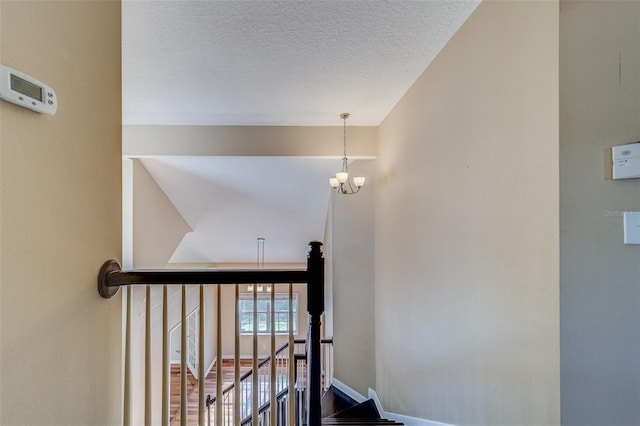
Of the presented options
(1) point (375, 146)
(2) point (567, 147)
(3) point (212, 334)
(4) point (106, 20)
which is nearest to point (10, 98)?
(4) point (106, 20)

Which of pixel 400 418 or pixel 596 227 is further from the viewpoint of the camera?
pixel 400 418

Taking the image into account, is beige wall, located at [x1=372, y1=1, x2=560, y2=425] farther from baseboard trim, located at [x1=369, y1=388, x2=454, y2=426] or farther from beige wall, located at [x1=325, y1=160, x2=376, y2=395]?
beige wall, located at [x1=325, y1=160, x2=376, y2=395]

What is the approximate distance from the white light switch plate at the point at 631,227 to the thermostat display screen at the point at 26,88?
1924mm

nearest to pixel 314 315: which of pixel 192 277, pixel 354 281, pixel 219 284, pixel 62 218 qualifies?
pixel 219 284

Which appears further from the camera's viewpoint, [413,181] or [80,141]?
[413,181]

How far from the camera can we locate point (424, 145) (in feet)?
7.62

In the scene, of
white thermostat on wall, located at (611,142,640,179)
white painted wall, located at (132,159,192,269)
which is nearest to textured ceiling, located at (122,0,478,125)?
white thermostat on wall, located at (611,142,640,179)

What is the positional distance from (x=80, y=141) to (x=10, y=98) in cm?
25

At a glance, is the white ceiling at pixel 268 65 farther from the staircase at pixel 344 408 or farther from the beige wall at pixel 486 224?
the staircase at pixel 344 408

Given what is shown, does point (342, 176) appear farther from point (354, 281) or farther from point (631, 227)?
point (631, 227)

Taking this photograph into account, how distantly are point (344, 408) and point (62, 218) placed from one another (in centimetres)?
408

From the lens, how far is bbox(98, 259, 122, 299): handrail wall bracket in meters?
1.07

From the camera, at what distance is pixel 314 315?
1.17 metres

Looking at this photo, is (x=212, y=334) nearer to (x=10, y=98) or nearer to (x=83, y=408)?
(x=83, y=408)
